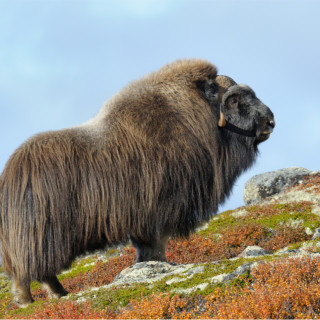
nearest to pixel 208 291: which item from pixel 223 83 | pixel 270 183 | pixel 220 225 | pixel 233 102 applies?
pixel 233 102

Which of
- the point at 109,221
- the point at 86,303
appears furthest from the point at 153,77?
the point at 86,303

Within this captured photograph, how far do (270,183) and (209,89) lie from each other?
31.7 feet

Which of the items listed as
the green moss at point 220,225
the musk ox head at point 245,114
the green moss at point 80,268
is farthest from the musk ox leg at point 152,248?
the green moss at point 220,225

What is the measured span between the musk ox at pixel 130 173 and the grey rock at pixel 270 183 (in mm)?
9108

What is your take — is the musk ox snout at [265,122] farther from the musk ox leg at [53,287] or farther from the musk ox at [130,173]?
the musk ox leg at [53,287]

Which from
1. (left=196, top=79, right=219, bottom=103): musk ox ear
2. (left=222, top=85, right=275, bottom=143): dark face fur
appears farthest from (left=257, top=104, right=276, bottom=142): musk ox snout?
(left=196, top=79, right=219, bottom=103): musk ox ear

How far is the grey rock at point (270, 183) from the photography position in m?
15.2

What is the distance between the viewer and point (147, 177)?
537 cm

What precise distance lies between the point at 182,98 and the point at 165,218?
4.99 feet

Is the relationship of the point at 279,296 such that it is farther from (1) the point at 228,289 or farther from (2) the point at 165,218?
(2) the point at 165,218

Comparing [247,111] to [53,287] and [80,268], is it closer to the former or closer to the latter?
[53,287]

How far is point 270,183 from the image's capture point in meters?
15.3

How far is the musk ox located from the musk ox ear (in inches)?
0.5

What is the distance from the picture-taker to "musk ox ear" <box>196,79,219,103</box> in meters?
6.24
